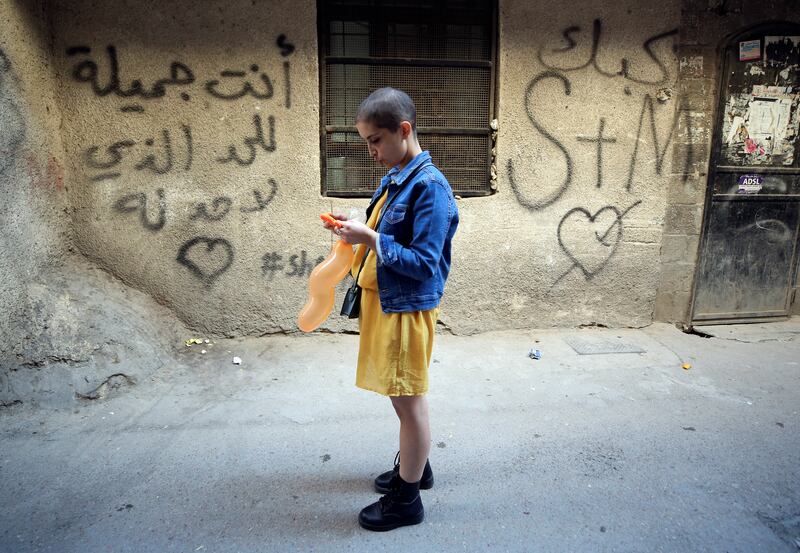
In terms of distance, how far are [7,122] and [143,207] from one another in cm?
90

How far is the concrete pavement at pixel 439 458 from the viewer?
1.93 meters

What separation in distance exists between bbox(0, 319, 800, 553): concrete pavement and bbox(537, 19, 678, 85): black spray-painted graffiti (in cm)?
218

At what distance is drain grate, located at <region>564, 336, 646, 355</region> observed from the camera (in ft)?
12.6

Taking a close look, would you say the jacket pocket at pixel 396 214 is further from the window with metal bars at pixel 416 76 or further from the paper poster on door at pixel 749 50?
the paper poster on door at pixel 749 50

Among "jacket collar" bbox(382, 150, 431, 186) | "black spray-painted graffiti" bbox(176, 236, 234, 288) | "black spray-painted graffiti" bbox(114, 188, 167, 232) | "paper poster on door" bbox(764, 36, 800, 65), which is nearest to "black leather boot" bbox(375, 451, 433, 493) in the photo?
"jacket collar" bbox(382, 150, 431, 186)

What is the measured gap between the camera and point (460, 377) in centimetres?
337

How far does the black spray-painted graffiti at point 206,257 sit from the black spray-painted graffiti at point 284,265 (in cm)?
25

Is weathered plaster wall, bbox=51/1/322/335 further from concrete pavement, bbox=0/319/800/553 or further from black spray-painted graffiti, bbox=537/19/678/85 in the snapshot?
black spray-painted graffiti, bbox=537/19/678/85

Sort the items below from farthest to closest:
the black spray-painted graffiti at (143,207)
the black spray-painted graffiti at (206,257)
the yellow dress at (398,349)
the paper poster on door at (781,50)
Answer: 1. the paper poster on door at (781,50)
2. the black spray-painted graffiti at (206,257)
3. the black spray-painted graffiti at (143,207)
4. the yellow dress at (398,349)

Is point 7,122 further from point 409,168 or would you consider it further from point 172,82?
point 409,168

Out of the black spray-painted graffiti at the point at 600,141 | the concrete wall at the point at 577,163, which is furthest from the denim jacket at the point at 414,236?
the black spray-painted graffiti at the point at 600,141

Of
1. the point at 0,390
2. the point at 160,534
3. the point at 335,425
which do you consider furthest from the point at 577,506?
the point at 0,390

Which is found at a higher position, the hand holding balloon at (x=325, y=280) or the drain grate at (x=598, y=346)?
the hand holding balloon at (x=325, y=280)

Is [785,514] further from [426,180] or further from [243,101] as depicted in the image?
[243,101]
